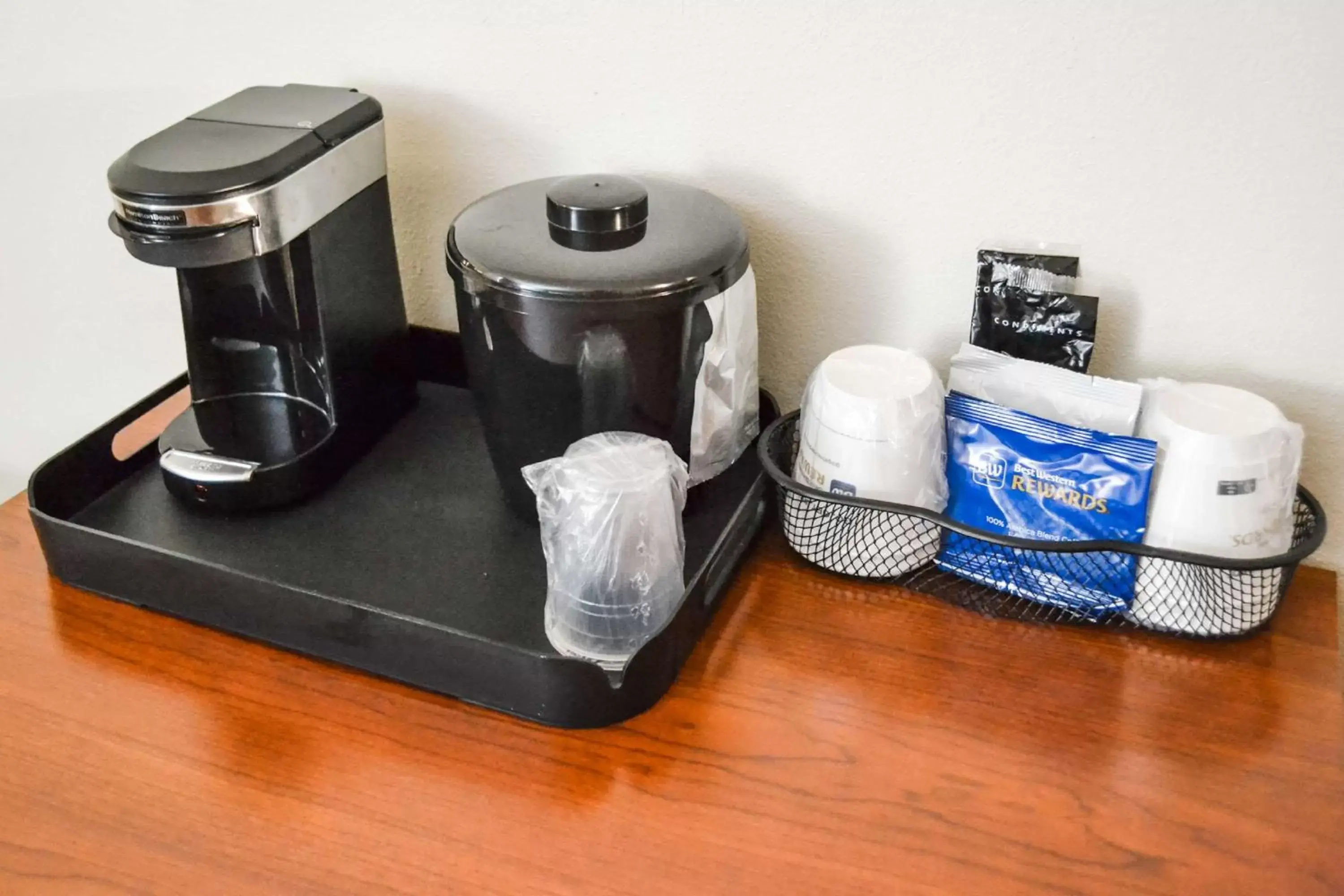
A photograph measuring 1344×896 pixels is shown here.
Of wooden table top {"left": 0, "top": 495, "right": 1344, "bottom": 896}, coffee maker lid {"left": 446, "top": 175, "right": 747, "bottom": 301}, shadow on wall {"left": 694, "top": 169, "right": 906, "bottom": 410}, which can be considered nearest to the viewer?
wooden table top {"left": 0, "top": 495, "right": 1344, "bottom": 896}

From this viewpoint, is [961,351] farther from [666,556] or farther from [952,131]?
[666,556]

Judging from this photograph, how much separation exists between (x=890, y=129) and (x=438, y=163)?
0.39 meters

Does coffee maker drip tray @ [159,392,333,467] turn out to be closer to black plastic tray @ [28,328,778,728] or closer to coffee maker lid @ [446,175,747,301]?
black plastic tray @ [28,328,778,728]

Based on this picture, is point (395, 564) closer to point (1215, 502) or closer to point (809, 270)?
point (809, 270)

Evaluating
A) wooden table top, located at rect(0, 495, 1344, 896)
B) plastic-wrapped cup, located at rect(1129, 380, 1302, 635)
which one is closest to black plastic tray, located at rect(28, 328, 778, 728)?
wooden table top, located at rect(0, 495, 1344, 896)

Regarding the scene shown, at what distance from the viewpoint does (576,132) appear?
2.91 ft

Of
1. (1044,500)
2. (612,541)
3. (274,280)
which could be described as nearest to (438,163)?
(274,280)

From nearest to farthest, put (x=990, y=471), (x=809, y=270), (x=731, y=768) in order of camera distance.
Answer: (x=731, y=768) → (x=990, y=471) → (x=809, y=270)

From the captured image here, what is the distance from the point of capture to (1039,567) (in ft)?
2.47

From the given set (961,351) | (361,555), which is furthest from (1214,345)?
(361,555)

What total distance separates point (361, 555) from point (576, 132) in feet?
1.24

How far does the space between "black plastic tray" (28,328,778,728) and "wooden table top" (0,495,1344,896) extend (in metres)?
0.02

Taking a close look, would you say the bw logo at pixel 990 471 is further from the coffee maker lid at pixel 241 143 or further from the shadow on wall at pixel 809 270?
the coffee maker lid at pixel 241 143

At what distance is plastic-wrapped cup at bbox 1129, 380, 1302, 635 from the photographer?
0.69 m
